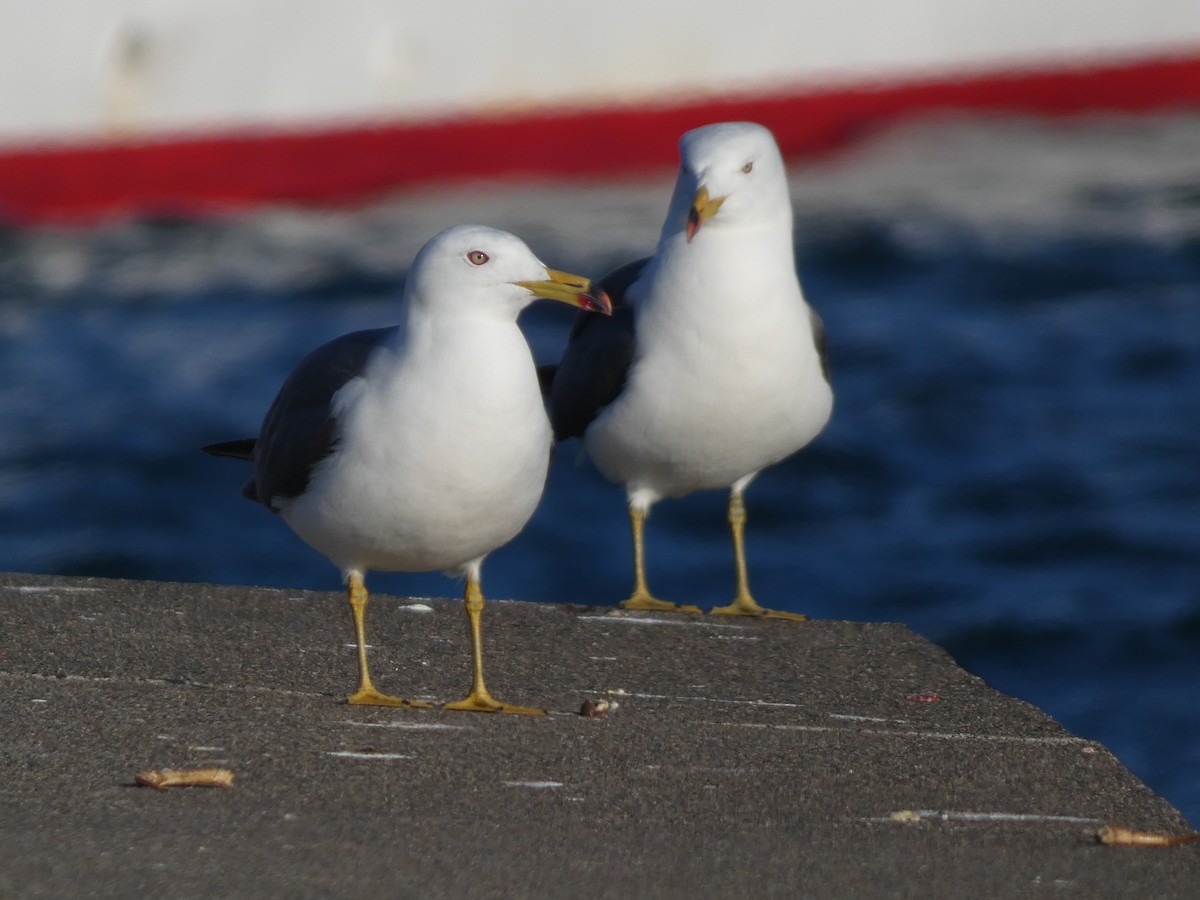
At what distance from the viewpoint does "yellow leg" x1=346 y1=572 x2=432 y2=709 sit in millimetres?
5285

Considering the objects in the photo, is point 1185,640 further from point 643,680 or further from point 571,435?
point 643,680

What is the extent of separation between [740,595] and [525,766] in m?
2.62

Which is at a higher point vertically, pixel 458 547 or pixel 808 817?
pixel 458 547

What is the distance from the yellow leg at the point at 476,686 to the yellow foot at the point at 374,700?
0.31ft

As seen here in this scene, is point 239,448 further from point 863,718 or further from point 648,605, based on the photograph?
point 863,718

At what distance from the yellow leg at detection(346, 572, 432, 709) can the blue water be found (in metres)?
5.78

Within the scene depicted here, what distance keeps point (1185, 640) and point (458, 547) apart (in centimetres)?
889

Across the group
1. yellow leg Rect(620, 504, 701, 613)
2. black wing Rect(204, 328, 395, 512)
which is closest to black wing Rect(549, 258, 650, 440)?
yellow leg Rect(620, 504, 701, 613)

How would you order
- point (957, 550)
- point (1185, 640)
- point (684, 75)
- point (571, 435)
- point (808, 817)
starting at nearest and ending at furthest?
point (808, 817) < point (571, 435) < point (1185, 640) < point (957, 550) < point (684, 75)

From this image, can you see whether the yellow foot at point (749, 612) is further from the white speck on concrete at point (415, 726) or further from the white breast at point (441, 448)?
the white speck on concrete at point (415, 726)

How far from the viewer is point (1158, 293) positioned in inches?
807

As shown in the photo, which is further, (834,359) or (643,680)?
(834,359)

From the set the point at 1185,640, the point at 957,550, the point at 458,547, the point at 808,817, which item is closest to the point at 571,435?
the point at 458,547

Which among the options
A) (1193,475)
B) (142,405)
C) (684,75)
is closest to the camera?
(1193,475)
